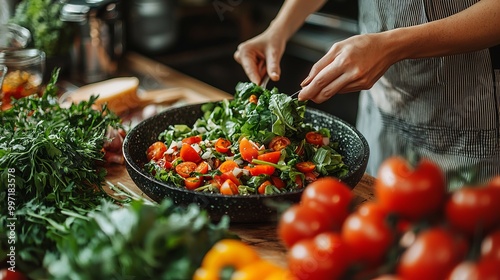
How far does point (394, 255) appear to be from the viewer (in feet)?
3.04

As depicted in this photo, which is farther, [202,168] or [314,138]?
[314,138]

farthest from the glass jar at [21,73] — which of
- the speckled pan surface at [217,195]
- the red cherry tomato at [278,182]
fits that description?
the red cherry tomato at [278,182]

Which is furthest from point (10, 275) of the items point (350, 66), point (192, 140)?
point (350, 66)

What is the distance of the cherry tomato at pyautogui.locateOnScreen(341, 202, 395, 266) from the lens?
36.5 inches

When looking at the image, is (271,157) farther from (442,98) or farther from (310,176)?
(442,98)

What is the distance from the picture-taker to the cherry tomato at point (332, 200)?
1.03m

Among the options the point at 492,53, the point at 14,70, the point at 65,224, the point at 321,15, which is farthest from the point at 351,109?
the point at 65,224

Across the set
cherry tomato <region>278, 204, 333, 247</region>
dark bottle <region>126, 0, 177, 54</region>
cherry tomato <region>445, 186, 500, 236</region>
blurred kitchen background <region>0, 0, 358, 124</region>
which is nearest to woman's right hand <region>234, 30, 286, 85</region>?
cherry tomato <region>278, 204, 333, 247</region>

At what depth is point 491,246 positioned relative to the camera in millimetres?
895

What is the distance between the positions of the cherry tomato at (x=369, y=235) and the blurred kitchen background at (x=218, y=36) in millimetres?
2412

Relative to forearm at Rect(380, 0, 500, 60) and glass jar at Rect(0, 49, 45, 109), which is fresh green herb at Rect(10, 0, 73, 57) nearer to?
glass jar at Rect(0, 49, 45, 109)

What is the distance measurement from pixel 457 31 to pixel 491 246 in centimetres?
88

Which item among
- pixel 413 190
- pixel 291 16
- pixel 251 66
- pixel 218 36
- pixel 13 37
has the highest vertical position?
pixel 413 190

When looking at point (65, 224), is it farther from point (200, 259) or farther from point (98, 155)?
point (98, 155)
